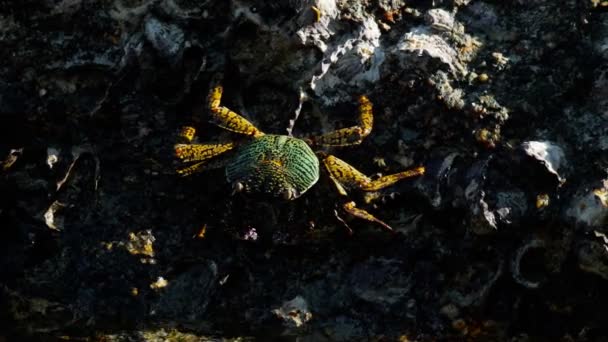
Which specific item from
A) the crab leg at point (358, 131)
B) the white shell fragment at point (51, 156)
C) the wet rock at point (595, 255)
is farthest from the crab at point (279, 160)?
the wet rock at point (595, 255)

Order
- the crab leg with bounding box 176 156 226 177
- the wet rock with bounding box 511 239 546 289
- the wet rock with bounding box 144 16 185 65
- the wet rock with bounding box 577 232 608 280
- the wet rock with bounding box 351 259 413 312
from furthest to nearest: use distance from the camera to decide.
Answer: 1. the crab leg with bounding box 176 156 226 177
2. the wet rock with bounding box 144 16 185 65
3. the wet rock with bounding box 351 259 413 312
4. the wet rock with bounding box 511 239 546 289
5. the wet rock with bounding box 577 232 608 280

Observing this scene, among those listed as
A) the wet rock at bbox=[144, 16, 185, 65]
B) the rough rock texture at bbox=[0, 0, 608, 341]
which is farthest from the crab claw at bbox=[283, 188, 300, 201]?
the wet rock at bbox=[144, 16, 185, 65]

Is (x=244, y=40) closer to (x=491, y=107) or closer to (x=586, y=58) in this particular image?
(x=491, y=107)

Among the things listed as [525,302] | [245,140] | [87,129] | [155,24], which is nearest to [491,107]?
[525,302]

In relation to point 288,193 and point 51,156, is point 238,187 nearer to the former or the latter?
point 288,193

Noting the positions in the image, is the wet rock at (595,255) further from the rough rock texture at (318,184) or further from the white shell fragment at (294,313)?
the white shell fragment at (294,313)

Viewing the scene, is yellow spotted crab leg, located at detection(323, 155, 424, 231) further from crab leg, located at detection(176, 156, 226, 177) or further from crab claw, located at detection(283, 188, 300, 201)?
crab leg, located at detection(176, 156, 226, 177)
